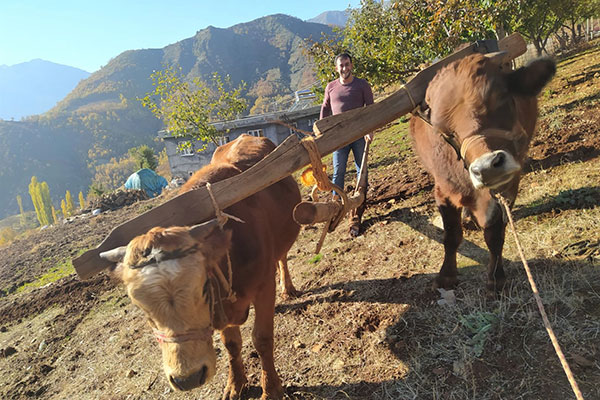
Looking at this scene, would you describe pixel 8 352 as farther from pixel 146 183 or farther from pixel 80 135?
pixel 80 135

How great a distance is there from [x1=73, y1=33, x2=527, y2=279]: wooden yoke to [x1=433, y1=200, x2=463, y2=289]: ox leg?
1.29m

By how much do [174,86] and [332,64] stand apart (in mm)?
7681

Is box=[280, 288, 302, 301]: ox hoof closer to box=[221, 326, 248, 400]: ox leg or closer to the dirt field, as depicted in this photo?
the dirt field

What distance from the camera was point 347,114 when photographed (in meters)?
2.46

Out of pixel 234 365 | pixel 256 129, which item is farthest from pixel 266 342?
pixel 256 129

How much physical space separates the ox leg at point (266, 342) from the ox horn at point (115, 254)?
1221mm

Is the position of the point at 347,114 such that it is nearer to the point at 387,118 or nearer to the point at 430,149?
the point at 387,118

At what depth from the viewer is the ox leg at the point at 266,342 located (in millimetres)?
2797

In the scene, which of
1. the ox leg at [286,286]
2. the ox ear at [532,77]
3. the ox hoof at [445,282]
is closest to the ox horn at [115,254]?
the ox leg at [286,286]

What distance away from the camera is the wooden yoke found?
6.91 feet

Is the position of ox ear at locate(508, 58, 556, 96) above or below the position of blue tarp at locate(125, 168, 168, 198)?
above

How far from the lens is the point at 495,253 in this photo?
2.99 meters

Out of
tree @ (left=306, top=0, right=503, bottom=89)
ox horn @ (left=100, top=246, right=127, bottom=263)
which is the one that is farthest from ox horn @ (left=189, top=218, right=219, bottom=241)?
tree @ (left=306, top=0, right=503, bottom=89)

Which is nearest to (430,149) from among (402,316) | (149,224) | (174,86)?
(402,316)
